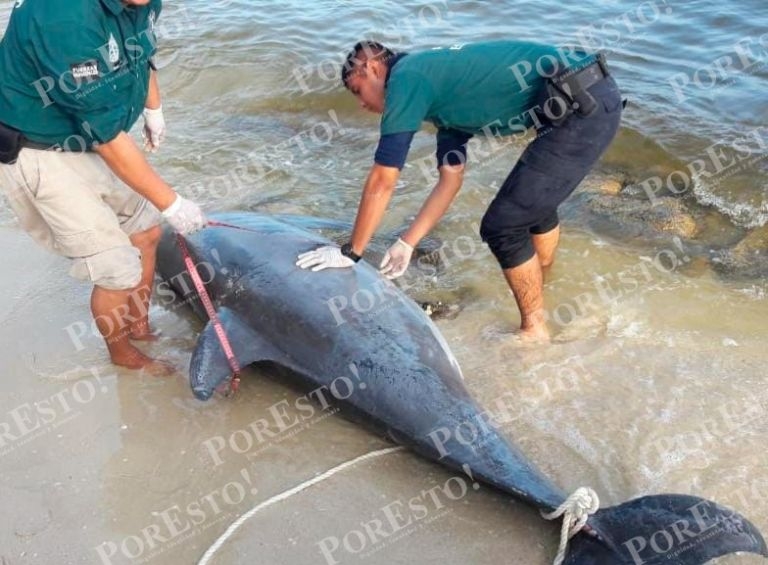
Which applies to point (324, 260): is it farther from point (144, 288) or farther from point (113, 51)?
point (113, 51)

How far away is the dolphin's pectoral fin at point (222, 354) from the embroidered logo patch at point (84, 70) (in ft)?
5.30

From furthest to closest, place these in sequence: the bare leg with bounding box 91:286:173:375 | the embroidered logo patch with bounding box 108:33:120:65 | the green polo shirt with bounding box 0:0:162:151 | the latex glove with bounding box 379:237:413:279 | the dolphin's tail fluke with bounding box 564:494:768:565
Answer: the latex glove with bounding box 379:237:413:279 → the bare leg with bounding box 91:286:173:375 → the embroidered logo patch with bounding box 108:33:120:65 → the green polo shirt with bounding box 0:0:162:151 → the dolphin's tail fluke with bounding box 564:494:768:565

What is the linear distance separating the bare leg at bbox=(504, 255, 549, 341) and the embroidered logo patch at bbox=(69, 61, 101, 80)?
2864 mm

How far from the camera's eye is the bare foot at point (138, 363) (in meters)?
4.96

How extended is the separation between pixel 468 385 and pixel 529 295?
0.85 metres

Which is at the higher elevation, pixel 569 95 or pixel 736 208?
pixel 569 95

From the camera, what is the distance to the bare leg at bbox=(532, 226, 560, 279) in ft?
18.8

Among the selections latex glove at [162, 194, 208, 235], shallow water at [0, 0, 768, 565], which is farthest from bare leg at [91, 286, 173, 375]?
latex glove at [162, 194, 208, 235]

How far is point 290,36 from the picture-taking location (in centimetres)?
1273

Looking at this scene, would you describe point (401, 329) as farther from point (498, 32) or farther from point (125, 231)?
point (498, 32)

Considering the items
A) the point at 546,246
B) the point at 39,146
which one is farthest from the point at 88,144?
the point at 546,246

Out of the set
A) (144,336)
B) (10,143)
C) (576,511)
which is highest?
(10,143)

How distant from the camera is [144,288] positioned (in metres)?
5.19

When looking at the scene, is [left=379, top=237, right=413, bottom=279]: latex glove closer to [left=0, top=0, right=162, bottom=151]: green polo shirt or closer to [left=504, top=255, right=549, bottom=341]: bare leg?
[left=504, top=255, right=549, bottom=341]: bare leg
